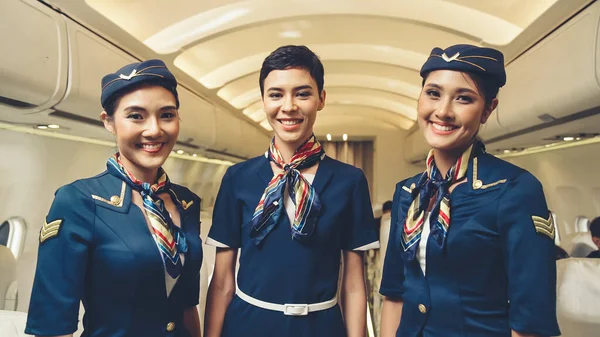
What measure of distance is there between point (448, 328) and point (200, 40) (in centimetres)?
344

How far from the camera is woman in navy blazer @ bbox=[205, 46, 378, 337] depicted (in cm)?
176

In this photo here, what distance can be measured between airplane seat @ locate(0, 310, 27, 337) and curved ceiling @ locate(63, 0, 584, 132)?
178cm

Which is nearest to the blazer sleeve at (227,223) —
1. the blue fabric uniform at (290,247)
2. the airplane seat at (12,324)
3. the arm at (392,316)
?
the blue fabric uniform at (290,247)

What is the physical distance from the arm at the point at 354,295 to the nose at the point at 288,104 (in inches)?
26.5

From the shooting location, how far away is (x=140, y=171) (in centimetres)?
171

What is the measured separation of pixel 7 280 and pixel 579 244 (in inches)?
206

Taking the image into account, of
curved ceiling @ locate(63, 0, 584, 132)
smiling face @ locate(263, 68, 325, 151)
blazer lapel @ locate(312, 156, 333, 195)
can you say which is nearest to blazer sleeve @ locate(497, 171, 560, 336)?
blazer lapel @ locate(312, 156, 333, 195)

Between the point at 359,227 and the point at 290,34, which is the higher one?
the point at 290,34

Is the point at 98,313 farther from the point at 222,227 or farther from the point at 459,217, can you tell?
the point at 459,217

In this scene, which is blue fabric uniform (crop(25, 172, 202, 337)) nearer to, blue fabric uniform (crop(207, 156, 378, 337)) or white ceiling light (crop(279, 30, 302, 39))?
blue fabric uniform (crop(207, 156, 378, 337))

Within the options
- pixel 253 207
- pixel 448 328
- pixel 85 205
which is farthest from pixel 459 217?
pixel 85 205

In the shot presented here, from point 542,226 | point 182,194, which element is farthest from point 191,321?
→ point 542,226

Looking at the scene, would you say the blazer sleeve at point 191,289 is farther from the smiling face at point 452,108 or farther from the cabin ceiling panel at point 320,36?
the cabin ceiling panel at point 320,36

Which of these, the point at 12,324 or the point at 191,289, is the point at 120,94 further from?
the point at 12,324
